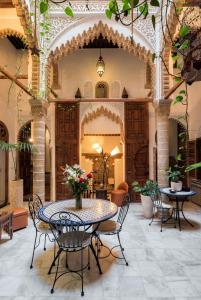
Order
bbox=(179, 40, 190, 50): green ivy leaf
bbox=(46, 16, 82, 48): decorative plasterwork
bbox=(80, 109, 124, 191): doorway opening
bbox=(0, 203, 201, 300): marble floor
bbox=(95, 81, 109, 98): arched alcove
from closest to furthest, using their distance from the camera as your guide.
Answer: bbox=(179, 40, 190, 50): green ivy leaf
bbox=(0, 203, 201, 300): marble floor
bbox=(46, 16, 82, 48): decorative plasterwork
bbox=(80, 109, 124, 191): doorway opening
bbox=(95, 81, 109, 98): arched alcove

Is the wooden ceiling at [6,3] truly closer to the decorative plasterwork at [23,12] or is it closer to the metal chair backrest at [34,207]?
the decorative plasterwork at [23,12]

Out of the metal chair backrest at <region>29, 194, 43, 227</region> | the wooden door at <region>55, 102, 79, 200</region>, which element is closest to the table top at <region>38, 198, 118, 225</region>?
the metal chair backrest at <region>29, 194, 43, 227</region>

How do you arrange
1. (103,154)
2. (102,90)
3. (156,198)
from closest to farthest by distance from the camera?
(156,198), (103,154), (102,90)

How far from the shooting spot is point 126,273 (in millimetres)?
3156

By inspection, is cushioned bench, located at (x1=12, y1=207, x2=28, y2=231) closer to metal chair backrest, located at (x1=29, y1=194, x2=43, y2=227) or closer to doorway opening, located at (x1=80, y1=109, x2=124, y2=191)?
metal chair backrest, located at (x1=29, y1=194, x2=43, y2=227)

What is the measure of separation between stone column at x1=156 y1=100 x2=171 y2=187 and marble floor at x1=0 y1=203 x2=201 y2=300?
1801 millimetres

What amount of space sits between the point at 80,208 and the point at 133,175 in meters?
4.78

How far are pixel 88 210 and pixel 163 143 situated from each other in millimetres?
3441

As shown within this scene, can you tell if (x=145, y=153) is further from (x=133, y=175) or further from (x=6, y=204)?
(x=6, y=204)

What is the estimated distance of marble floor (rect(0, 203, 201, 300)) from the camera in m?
2.70

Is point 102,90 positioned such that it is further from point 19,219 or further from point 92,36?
point 19,219

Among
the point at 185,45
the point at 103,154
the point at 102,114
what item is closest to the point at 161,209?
the point at 103,154

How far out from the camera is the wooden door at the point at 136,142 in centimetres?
830

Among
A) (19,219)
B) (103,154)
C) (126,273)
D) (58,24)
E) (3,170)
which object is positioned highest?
(58,24)
